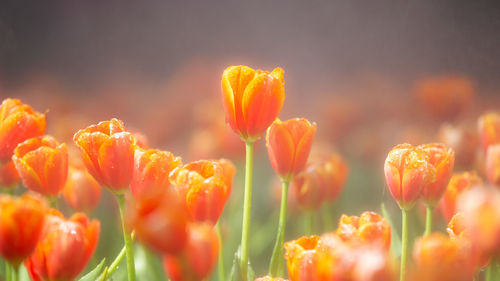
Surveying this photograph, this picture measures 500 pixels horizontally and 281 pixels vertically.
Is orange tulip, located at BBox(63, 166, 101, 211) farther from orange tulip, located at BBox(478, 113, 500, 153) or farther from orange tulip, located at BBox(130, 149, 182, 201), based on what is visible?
orange tulip, located at BBox(478, 113, 500, 153)

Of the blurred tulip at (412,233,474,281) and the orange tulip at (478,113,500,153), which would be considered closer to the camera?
the blurred tulip at (412,233,474,281)

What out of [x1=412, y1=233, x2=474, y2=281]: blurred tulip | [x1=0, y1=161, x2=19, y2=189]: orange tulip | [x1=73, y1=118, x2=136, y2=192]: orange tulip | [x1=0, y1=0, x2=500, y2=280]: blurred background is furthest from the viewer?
[x1=0, y1=0, x2=500, y2=280]: blurred background

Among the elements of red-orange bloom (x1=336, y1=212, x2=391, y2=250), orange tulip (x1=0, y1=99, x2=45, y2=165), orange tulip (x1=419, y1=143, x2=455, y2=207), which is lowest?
red-orange bloom (x1=336, y1=212, x2=391, y2=250)

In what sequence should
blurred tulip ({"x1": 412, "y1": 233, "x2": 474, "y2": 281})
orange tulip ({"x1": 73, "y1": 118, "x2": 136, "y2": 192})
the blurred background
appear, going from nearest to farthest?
1. blurred tulip ({"x1": 412, "y1": 233, "x2": 474, "y2": 281})
2. orange tulip ({"x1": 73, "y1": 118, "x2": 136, "y2": 192})
3. the blurred background

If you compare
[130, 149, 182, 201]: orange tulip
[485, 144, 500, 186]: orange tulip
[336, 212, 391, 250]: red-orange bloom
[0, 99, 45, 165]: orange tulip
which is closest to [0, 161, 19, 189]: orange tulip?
[0, 99, 45, 165]: orange tulip

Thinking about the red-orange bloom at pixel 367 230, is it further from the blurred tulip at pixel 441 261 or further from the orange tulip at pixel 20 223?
the orange tulip at pixel 20 223

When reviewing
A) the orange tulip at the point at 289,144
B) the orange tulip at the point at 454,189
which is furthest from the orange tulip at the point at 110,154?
the orange tulip at the point at 454,189
